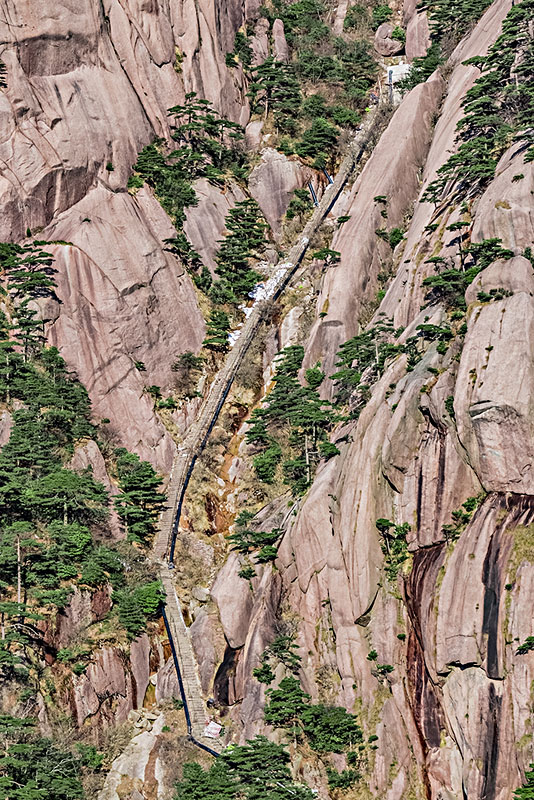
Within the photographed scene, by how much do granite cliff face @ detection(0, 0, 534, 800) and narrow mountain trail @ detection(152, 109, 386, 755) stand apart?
0.93m

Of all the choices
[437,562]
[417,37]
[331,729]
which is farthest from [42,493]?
[417,37]

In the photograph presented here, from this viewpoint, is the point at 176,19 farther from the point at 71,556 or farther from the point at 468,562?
the point at 468,562

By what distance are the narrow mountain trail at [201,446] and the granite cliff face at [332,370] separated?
0.93 metres

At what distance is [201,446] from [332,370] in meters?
9.08

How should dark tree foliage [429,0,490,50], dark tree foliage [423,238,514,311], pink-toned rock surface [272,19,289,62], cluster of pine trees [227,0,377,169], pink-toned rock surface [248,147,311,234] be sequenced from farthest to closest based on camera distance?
pink-toned rock surface [272,19,289,62] → dark tree foliage [429,0,490,50] → cluster of pine trees [227,0,377,169] → pink-toned rock surface [248,147,311,234] → dark tree foliage [423,238,514,311]

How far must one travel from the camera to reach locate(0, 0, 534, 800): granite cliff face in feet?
136

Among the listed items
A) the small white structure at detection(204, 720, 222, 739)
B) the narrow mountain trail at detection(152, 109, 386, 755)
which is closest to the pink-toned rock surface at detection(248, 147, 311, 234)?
the narrow mountain trail at detection(152, 109, 386, 755)

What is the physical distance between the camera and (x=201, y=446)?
A: 61.2 meters

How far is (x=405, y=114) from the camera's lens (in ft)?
237

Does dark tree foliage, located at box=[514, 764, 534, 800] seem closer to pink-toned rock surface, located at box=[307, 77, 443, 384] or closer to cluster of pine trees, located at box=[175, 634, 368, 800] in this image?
cluster of pine trees, located at box=[175, 634, 368, 800]

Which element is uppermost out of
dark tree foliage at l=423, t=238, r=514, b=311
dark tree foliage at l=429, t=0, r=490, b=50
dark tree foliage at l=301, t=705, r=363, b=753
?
dark tree foliage at l=429, t=0, r=490, b=50

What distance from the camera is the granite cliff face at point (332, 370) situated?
41344 millimetres

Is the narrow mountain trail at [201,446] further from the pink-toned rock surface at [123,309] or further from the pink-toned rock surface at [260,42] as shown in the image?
the pink-toned rock surface at [260,42]

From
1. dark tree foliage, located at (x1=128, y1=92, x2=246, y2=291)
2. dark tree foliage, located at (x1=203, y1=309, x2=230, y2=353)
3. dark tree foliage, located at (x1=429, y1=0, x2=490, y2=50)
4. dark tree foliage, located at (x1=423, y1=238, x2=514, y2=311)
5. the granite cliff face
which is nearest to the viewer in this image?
the granite cliff face
